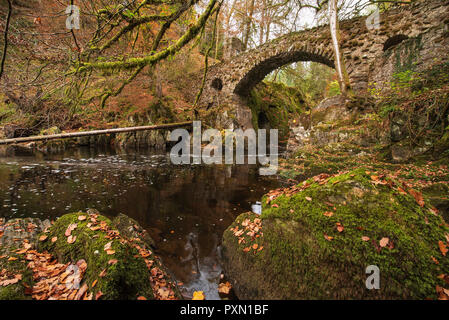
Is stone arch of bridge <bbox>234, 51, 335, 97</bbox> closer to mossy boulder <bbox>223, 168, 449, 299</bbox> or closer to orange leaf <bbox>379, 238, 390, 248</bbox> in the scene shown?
mossy boulder <bbox>223, 168, 449, 299</bbox>

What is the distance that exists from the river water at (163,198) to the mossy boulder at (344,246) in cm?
74

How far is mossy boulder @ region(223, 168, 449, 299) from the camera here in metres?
1.49

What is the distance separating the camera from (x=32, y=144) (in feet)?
44.0

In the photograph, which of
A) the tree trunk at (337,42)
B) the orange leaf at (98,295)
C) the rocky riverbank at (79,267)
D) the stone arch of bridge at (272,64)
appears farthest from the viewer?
the stone arch of bridge at (272,64)

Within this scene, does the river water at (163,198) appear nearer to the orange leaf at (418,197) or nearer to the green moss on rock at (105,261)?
the green moss on rock at (105,261)

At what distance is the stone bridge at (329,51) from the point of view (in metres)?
6.76

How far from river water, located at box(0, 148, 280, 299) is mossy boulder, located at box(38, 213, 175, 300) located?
0.71m

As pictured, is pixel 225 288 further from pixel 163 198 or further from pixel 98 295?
pixel 163 198

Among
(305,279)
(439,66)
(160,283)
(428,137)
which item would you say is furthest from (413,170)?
(160,283)

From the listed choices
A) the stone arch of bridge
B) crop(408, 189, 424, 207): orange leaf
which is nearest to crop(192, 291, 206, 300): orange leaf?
crop(408, 189, 424, 207): orange leaf

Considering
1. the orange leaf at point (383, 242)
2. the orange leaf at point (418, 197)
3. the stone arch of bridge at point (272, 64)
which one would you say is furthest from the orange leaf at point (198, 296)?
the stone arch of bridge at point (272, 64)

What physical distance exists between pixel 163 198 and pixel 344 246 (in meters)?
4.31

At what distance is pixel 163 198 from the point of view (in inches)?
200

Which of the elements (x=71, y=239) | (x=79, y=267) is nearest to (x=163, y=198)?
(x=71, y=239)
